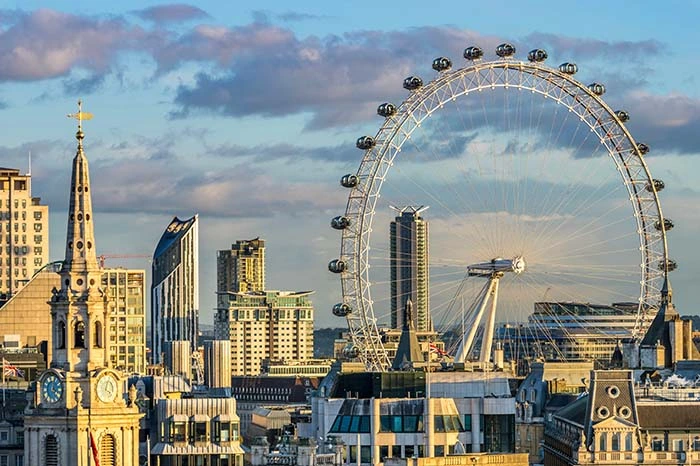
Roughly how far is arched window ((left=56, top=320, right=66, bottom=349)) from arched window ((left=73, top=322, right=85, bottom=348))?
1.92 feet

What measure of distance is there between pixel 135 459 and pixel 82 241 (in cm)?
1157

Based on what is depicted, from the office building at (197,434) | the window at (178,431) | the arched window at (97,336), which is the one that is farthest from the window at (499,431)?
the arched window at (97,336)

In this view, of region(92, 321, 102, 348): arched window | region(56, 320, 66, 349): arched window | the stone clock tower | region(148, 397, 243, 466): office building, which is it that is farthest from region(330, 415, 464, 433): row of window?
region(56, 320, 66, 349): arched window

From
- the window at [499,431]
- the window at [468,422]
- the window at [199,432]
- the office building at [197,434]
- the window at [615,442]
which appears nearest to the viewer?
the office building at [197,434]

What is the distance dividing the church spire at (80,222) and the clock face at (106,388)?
5.81 metres

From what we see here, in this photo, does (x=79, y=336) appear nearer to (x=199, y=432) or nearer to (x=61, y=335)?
(x=61, y=335)

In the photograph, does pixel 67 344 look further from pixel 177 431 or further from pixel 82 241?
pixel 177 431

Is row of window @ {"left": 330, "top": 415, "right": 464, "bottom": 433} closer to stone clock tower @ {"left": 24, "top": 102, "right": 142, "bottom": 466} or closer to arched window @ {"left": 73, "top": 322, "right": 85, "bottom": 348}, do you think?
stone clock tower @ {"left": 24, "top": 102, "right": 142, "bottom": 466}

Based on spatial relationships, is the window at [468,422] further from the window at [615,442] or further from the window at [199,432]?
the window at [199,432]

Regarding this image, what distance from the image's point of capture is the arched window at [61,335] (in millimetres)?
151125

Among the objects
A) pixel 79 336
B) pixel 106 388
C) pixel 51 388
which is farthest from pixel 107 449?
pixel 79 336

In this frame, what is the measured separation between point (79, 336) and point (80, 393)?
123 inches

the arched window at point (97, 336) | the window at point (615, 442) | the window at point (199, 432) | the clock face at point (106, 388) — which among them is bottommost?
the window at point (615, 442)

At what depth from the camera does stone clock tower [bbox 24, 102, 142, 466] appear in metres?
150
